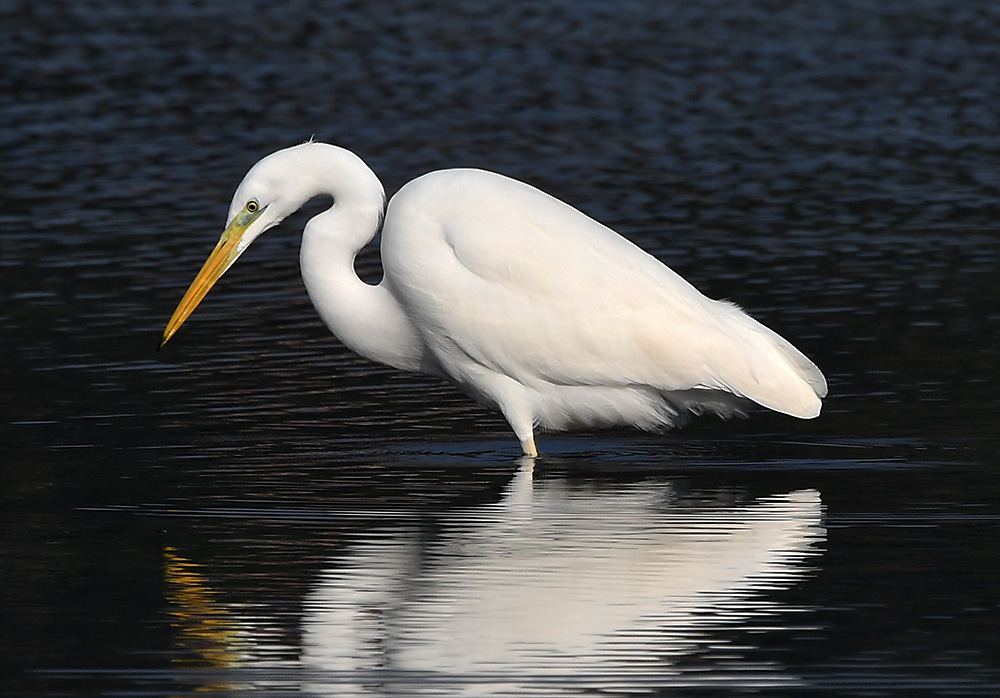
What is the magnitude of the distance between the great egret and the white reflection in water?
648mm

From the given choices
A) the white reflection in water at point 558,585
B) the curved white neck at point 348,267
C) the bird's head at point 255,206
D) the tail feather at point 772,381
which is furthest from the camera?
the curved white neck at point 348,267

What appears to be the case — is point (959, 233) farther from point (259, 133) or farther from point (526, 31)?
point (526, 31)

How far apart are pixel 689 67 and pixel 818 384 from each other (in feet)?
38.7

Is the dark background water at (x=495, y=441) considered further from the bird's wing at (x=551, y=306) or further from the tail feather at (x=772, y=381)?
the bird's wing at (x=551, y=306)

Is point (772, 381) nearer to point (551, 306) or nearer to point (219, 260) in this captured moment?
point (551, 306)

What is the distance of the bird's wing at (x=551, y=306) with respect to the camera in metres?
7.37

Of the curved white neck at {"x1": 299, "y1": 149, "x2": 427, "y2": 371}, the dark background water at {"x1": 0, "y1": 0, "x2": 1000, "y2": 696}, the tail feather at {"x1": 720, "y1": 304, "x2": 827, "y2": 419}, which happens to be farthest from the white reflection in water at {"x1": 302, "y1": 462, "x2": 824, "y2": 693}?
the curved white neck at {"x1": 299, "y1": 149, "x2": 427, "y2": 371}

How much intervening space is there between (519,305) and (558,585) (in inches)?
77.7

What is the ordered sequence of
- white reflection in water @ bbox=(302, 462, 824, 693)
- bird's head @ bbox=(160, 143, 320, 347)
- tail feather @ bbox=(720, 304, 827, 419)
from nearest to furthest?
white reflection in water @ bbox=(302, 462, 824, 693) < tail feather @ bbox=(720, 304, 827, 419) < bird's head @ bbox=(160, 143, 320, 347)

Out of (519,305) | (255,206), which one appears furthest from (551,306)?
(255,206)

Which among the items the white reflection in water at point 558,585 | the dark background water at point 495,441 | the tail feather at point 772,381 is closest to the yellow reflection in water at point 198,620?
the dark background water at point 495,441

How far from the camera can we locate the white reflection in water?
5191 mm

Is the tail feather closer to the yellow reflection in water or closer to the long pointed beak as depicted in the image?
the long pointed beak

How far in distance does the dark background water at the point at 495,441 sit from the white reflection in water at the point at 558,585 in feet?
0.06
